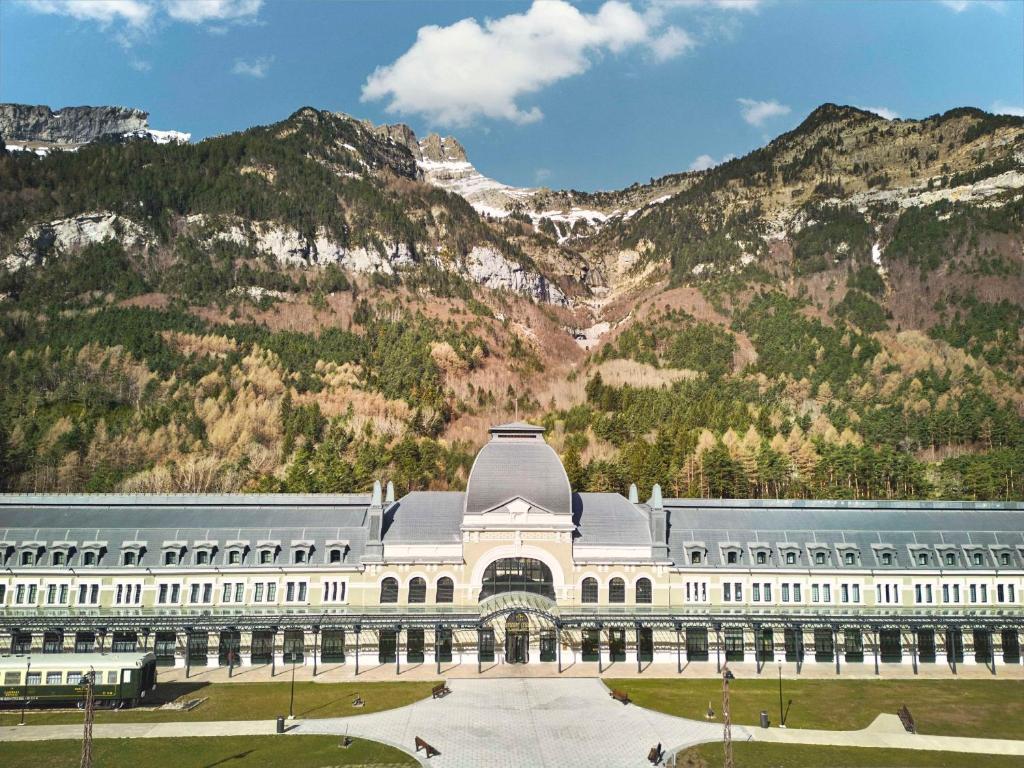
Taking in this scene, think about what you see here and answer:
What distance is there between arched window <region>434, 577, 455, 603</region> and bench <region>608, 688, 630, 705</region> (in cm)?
1652

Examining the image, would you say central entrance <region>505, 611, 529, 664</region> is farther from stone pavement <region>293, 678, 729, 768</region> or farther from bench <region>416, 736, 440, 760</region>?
bench <region>416, 736, 440, 760</region>

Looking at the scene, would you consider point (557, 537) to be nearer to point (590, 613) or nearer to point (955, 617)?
point (590, 613)

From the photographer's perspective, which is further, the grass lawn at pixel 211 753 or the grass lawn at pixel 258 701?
the grass lawn at pixel 258 701

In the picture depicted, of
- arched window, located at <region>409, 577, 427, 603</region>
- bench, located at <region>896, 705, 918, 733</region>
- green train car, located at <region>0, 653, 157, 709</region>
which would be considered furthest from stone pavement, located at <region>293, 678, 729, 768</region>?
green train car, located at <region>0, 653, 157, 709</region>

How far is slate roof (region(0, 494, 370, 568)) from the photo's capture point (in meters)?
68.8

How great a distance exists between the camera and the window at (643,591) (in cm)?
6962

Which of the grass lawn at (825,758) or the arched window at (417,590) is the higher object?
the arched window at (417,590)

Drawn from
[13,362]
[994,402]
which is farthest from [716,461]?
[13,362]

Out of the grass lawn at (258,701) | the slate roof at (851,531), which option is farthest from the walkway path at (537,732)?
the slate roof at (851,531)

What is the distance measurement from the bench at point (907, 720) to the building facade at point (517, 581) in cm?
1106

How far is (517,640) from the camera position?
67250 millimetres

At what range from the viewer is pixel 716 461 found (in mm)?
106375

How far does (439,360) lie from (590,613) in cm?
12931

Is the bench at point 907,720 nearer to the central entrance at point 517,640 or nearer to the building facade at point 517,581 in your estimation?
the building facade at point 517,581
